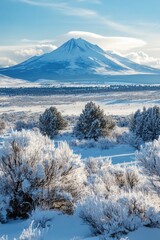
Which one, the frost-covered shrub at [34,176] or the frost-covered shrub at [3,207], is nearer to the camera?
the frost-covered shrub at [3,207]

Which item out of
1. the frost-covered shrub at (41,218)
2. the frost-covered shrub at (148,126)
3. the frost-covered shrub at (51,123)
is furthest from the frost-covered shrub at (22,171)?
the frost-covered shrub at (51,123)

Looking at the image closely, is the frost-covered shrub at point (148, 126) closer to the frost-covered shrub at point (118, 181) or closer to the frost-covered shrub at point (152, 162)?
the frost-covered shrub at point (118, 181)

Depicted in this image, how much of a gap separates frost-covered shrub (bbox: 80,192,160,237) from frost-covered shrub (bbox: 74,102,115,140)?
19982mm

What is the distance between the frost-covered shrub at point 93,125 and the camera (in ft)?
91.7

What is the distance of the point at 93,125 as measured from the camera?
27906 mm

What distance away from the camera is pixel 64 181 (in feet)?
33.3

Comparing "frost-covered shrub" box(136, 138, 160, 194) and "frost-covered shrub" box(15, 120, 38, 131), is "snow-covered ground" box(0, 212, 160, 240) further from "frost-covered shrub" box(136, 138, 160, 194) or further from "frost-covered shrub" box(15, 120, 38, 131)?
"frost-covered shrub" box(15, 120, 38, 131)

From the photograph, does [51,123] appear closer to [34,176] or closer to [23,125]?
[23,125]

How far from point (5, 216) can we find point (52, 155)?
1667 millimetres

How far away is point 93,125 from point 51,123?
3.90m

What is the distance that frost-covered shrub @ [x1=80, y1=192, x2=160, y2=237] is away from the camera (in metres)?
7.32

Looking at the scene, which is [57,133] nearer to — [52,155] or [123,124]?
[123,124]

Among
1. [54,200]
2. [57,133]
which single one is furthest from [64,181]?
[57,133]

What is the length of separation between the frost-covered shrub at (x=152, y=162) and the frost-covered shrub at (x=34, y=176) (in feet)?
6.27
